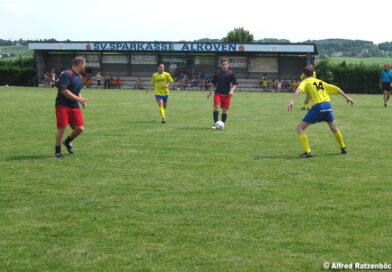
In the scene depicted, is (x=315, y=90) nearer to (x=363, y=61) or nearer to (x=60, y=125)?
(x=60, y=125)

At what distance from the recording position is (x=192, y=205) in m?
6.42

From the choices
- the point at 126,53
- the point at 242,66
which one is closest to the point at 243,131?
the point at 242,66

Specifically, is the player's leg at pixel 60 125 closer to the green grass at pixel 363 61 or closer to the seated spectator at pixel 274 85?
the seated spectator at pixel 274 85

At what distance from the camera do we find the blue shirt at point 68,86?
32.9 feet

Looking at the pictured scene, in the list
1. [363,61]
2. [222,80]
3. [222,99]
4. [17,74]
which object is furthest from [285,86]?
[222,80]

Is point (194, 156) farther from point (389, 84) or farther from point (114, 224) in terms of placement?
point (389, 84)

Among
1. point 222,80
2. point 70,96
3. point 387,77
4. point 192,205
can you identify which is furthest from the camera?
point 387,77

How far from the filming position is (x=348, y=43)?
19988 centimetres

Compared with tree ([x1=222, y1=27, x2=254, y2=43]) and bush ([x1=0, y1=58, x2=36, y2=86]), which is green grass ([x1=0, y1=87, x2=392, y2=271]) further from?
tree ([x1=222, y1=27, x2=254, y2=43])

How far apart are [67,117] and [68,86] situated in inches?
25.7

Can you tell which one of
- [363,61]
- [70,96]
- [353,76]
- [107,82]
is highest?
[363,61]

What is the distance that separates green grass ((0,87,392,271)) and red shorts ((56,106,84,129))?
73 cm

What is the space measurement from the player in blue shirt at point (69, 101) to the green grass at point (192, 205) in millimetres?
633

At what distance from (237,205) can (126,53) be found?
51049mm
